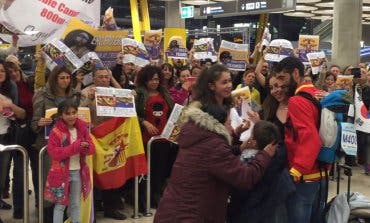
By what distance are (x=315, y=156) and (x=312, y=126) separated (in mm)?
186

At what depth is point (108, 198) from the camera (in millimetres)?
5688

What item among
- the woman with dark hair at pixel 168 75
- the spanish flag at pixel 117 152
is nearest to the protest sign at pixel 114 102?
the spanish flag at pixel 117 152

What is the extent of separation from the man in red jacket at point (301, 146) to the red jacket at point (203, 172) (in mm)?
408

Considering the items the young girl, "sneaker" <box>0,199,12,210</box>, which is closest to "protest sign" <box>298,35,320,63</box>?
the young girl

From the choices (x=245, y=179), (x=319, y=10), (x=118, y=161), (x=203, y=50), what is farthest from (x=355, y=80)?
(x=319, y=10)

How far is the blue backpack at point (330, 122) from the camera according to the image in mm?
3383

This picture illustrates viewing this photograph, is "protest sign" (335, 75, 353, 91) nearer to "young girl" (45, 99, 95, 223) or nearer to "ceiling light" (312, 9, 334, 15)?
"young girl" (45, 99, 95, 223)

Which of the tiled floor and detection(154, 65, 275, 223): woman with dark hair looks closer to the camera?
detection(154, 65, 275, 223): woman with dark hair

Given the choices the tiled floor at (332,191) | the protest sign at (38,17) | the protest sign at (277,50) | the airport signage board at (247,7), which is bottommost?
the tiled floor at (332,191)

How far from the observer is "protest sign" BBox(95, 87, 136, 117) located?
4.97 meters

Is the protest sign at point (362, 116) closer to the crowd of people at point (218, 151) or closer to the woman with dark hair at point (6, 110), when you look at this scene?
the crowd of people at point (218, 151)

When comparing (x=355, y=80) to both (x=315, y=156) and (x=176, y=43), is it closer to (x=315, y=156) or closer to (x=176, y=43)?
(x=176, y=43)

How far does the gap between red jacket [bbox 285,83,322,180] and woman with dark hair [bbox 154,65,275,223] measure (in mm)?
331

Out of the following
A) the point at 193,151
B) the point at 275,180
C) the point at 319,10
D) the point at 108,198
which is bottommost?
the point at 108,198
